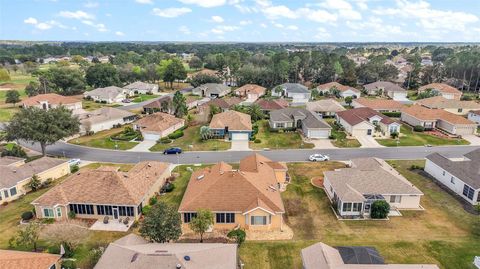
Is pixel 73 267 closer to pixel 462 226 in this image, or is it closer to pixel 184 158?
pixel 184 158

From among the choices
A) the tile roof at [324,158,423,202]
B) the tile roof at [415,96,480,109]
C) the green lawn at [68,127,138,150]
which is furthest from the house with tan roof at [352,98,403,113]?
the green lawn at [68,127,138,150]

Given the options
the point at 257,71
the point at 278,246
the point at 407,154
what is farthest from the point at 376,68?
the point at 278,246

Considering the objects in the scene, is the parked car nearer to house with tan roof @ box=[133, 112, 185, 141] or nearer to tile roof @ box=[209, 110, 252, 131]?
tile roof @ box=[209, 110, 252, 131]

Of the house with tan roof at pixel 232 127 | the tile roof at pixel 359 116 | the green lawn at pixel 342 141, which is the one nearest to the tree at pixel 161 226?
the house with tan roof at pixel 232 127

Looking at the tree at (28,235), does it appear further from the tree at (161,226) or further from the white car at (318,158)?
the white car at (318,158)

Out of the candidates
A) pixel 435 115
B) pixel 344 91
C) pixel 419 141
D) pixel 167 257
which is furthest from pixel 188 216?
pixel 344 91
